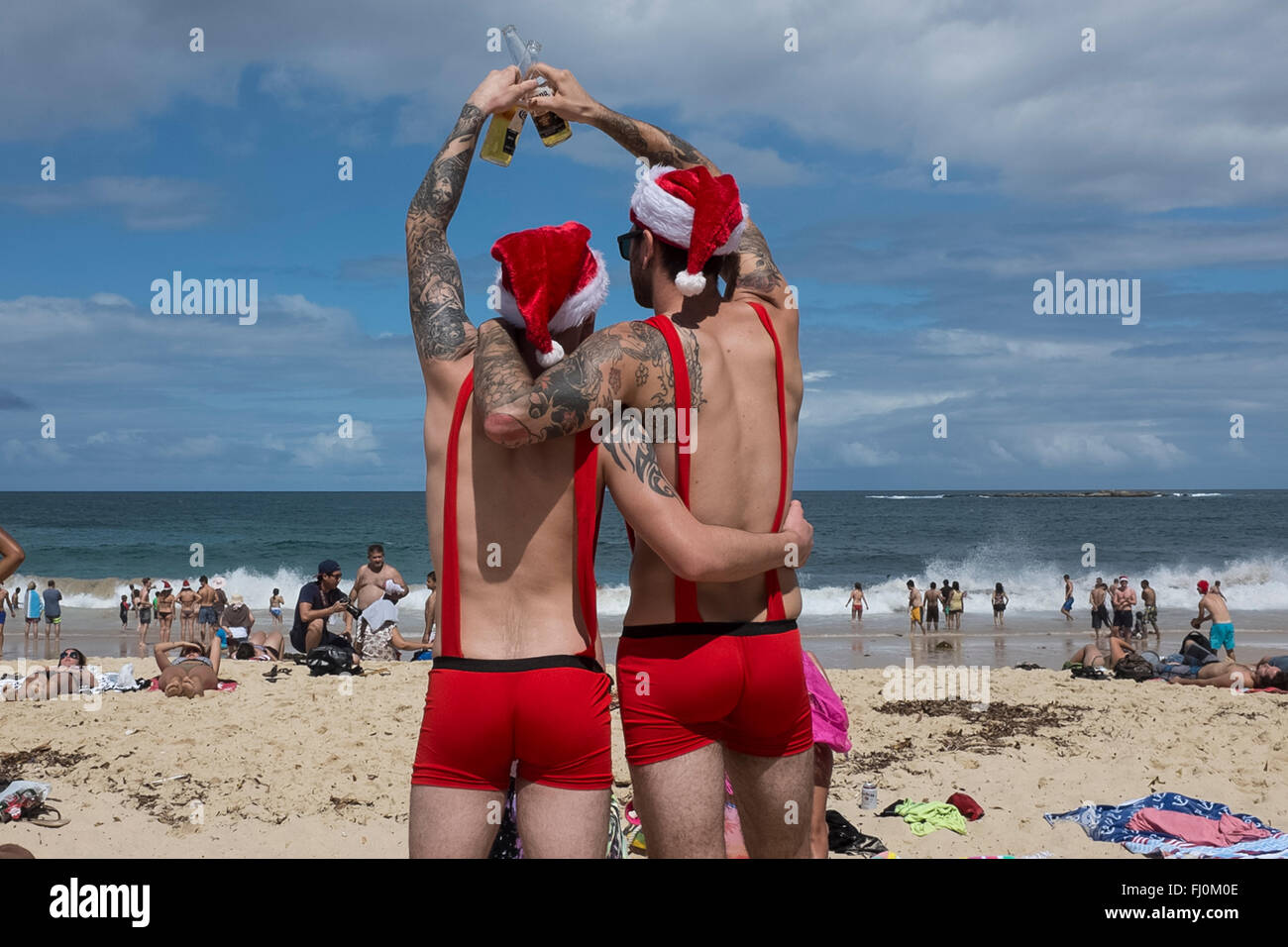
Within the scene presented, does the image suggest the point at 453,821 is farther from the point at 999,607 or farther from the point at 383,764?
the point at 999,607

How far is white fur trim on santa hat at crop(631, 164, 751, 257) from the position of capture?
264cm

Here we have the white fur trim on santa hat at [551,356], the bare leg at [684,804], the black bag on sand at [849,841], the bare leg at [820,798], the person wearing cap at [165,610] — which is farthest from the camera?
the person wearing cap at [165,610]

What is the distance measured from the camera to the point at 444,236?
2.79m

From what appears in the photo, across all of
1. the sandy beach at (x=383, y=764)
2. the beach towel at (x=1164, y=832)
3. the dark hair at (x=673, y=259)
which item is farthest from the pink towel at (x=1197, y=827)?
the dark hair at (x=673, y=259)

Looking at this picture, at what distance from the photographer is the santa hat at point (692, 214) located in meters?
2.63

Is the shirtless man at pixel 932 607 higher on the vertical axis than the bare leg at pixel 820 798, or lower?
lower

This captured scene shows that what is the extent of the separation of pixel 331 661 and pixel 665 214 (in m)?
9.57

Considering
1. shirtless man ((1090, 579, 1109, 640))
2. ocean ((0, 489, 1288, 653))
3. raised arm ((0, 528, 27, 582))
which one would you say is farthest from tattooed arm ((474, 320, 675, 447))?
shirtless man ((1090, 579, 1109, 640))

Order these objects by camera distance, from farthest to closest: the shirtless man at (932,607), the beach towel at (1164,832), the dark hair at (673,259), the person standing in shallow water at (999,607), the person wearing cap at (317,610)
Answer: the person standing in shallow water at (999,607) → the shirtless man at (932,607) → the person wearing cap at (317,610) → the beach towel at (1164,832) → the dark hair at (673,259)

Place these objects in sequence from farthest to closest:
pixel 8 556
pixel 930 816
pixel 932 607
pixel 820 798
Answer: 1. pixel 932 607
2. pixel 930 816
3. pixel 8 556
4. pixel 820 798

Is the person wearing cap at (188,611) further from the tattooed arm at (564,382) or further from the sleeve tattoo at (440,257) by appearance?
the tattooed arm at (564,382)

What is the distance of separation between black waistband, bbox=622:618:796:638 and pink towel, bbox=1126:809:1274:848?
14.8 feet

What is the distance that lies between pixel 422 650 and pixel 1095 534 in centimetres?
5124

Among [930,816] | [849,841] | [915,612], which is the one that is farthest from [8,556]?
[915,612]
